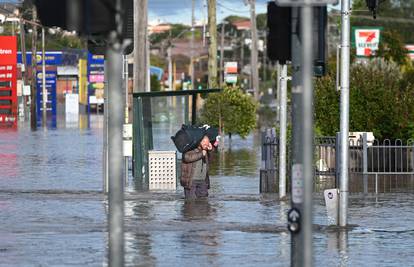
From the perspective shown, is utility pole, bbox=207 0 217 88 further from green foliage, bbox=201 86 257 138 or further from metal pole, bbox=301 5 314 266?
metal pole, bbox=301 5 314 266

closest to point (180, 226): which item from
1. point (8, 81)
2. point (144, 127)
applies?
point (144, 127)

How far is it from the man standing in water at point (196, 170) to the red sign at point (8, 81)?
50655 millimetres

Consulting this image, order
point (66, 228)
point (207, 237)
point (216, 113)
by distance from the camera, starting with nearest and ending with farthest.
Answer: point (207, 237), point (66, 228), point (216, 113)

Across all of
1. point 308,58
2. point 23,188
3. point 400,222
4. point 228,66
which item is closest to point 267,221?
point 400,222

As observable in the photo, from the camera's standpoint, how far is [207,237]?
18.3 m

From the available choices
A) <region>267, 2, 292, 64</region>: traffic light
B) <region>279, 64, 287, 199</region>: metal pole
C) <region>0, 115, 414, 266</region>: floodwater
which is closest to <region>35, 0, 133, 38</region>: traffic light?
<region>267, 2, 292, 64</region>: traffic light

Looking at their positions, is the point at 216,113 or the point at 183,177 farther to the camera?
the point at 216,113

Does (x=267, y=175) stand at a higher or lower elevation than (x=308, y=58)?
lower

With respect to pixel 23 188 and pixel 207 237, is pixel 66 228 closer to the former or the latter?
pixel 207 237

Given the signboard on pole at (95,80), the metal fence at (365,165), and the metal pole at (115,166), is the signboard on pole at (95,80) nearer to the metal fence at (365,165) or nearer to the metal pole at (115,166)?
the metal fence at (365,165)

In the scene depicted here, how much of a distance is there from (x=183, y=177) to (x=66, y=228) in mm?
5294

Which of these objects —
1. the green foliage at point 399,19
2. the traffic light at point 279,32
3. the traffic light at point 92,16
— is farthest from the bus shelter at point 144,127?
the green foliage at point 399,19

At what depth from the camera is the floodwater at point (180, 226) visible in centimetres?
1609

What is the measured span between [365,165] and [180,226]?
7.06 m
